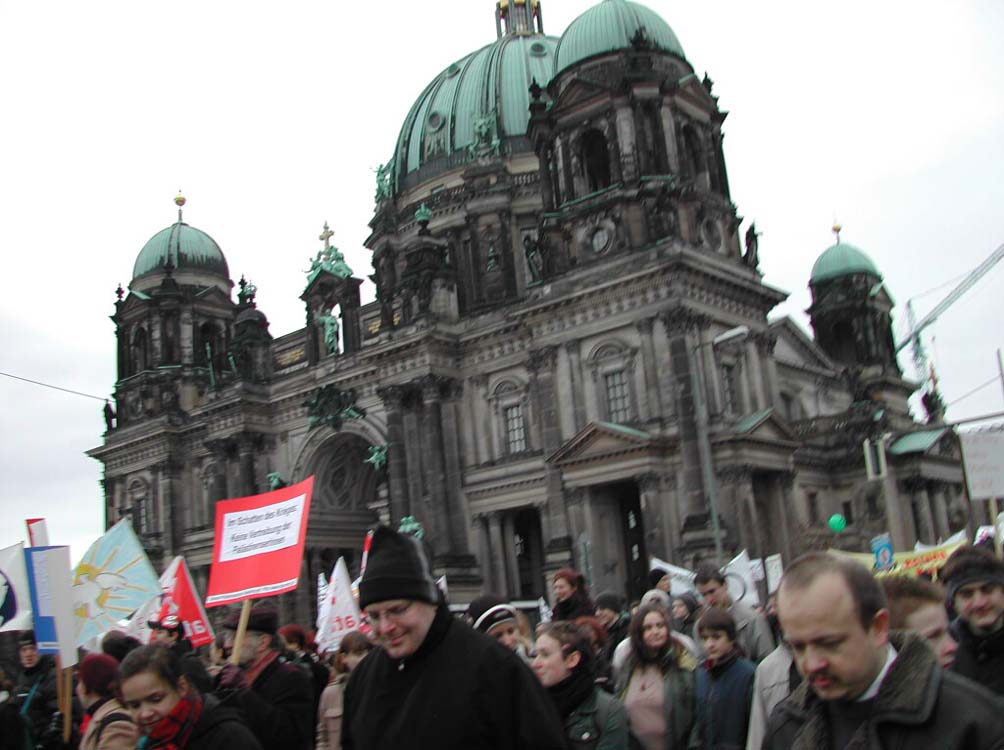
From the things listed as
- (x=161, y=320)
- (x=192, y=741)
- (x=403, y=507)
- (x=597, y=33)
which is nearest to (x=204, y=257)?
(x=161, y=320)

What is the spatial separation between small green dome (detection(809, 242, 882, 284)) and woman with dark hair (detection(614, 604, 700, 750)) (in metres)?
50.0

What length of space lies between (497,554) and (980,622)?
34967 millimetres

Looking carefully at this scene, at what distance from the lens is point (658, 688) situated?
773 cm

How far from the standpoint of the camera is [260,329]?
163 feet

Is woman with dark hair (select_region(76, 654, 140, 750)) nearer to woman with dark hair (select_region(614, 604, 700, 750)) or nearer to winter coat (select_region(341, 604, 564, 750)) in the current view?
winter coat (select_region(341, 604, 564, 750))

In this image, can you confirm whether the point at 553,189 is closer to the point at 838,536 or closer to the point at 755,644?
the point at 838,536

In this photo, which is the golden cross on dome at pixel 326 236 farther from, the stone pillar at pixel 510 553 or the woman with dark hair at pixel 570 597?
the woman with dark hair at pixel 570 597

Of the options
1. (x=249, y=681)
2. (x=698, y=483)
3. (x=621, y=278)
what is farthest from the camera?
(x=621, y=278)

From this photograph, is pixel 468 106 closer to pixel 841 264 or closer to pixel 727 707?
pixel 841 264

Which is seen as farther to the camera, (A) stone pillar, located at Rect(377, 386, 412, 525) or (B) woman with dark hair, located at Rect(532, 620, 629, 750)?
(A) stone pillar, located at Rect(377, 386, 412, 525)

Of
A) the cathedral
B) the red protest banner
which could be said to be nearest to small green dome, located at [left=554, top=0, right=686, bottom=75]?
the cathedral

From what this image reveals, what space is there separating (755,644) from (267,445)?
1582 inches

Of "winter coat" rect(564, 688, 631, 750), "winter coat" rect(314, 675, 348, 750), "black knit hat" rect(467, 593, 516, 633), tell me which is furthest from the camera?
"winter coat" rect(314, 675, 348, 750)

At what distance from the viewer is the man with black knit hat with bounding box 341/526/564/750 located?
4406 millimetres
